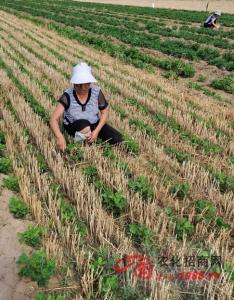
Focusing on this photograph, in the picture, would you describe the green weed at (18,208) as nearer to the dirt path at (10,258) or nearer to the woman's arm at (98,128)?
the dirt path at (10,258)

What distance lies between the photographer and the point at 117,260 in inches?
155

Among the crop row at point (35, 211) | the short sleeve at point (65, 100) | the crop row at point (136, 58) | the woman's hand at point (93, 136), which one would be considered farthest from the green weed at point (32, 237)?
the crop row at point (136, 58)

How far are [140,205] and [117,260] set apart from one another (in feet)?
3.32

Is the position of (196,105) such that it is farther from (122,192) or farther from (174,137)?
(122,192)

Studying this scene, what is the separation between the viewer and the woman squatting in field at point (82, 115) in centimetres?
621

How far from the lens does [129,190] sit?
541 centimetres

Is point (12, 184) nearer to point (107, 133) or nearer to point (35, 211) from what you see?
point (35, 211)

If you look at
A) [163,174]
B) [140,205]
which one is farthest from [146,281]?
[163,174]

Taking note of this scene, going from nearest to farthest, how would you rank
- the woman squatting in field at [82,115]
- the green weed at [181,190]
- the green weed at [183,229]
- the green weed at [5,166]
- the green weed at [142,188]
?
the green weed at [183,229], the green weed at [142,188], the green weed at [181,190], the green weed at [5,166], the woman squatting in field at [82,115]

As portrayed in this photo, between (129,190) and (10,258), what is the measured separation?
1888 mm

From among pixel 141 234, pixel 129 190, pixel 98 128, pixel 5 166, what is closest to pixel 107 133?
pixel 98 128

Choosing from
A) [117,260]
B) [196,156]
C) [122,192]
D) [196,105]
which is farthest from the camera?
[196,105]

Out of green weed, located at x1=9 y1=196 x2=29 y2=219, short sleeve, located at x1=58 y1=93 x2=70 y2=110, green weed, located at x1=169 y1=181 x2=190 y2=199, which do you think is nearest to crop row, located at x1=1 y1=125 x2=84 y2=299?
green weed, located at x1=9 y1=196 x2=29 y2=219

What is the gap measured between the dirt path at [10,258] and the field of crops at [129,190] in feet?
0.32
